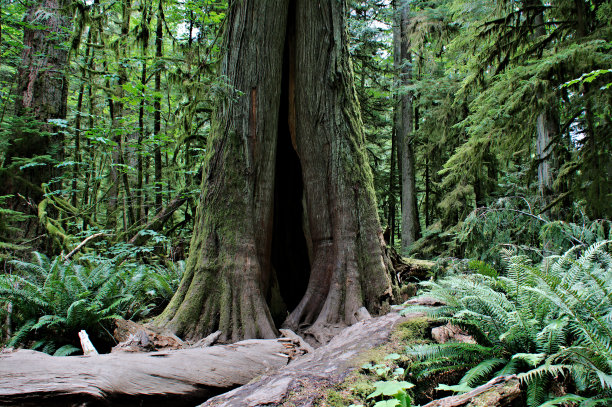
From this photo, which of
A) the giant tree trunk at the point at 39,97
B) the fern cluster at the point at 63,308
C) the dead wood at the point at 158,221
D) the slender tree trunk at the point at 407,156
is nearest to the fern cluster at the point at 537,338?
the fern cluster at the point at 63,308

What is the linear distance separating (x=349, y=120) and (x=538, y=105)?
3185 mm

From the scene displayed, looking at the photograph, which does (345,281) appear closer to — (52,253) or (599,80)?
(599,80)

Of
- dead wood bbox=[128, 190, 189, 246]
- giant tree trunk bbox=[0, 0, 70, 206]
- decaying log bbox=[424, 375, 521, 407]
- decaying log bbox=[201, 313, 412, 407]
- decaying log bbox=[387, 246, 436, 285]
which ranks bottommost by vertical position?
decaying log bbox=[201, 313, 412, 407]

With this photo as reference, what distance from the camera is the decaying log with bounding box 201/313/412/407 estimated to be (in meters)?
2.00

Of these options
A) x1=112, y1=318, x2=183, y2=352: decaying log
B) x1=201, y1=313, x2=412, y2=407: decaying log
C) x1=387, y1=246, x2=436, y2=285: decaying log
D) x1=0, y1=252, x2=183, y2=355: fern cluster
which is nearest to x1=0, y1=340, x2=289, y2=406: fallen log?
x1=201, y1=313, x2=412, y2=407: decaying log

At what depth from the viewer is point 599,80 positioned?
506 cm

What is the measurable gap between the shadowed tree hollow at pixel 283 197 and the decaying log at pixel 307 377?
1.28m

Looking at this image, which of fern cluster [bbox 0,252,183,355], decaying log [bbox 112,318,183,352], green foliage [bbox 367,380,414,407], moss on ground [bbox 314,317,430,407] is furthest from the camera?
fern cluster [bbox 0,252,183,355]

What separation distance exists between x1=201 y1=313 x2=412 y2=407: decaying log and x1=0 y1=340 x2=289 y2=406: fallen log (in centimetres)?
36

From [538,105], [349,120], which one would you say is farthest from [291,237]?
[538,105]

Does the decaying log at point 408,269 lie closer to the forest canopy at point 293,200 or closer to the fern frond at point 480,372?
the forest canopy at point 293,200

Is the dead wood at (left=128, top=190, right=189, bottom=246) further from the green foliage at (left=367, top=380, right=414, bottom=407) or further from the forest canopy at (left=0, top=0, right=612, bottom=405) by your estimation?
the green foliage at (left=367, top=380, right=414, bottom=407)

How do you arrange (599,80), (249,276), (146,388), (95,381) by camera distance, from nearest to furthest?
(95,381) → (146,388) → (249,276) → (599,80)

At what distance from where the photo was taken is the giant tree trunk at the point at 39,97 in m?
6.82
